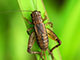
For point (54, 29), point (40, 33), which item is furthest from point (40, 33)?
point (54, 29)

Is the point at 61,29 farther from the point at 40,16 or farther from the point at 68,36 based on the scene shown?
the point at 40,16

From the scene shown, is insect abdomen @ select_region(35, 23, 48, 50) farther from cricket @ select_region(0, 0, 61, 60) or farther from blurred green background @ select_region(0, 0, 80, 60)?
blurred green background @ select_region(0, 0, 80, 60)

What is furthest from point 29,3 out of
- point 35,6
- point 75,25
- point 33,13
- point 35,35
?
point 75,25

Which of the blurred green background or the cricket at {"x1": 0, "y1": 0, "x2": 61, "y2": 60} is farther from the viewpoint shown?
the blurred green background

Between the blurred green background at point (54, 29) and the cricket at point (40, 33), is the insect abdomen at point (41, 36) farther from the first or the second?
the blurred green background at point (54, 29)

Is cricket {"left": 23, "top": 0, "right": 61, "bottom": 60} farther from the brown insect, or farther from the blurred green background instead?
the blurred green background

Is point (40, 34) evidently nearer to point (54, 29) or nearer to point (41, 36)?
point (41, 36)

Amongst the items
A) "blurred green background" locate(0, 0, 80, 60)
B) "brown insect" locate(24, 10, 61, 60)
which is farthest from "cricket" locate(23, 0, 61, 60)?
"blurred green background" locate(0, 0, 80, 60)

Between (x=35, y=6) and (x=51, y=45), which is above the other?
(x=35, y=6)
